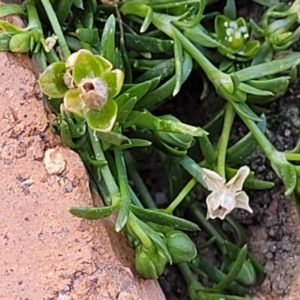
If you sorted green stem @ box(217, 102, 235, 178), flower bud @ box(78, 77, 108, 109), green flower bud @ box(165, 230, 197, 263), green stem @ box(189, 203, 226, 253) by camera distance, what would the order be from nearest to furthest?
flower bud @ box(78, 77, 108, 109), green flower bud @ box(165, 230, 197, 263), green stem @ box(217, 102, 235, 178), green stem @ box(189, 203, 226, 253)

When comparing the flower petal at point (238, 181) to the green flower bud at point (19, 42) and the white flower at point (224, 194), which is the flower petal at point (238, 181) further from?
the green flower bud at point (19, 42)

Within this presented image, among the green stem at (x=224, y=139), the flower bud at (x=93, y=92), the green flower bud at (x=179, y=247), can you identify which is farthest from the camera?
the green stem at (x=224, y=139)

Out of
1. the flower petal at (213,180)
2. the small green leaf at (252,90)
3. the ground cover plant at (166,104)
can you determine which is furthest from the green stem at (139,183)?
the small green leaf at (252,90)

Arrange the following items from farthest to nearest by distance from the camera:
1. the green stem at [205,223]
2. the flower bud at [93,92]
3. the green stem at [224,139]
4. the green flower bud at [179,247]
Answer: the green stem at [205,223]
the green stem at [224,139]
the green flower bud at [179,247]
the flower bud at [93,92]

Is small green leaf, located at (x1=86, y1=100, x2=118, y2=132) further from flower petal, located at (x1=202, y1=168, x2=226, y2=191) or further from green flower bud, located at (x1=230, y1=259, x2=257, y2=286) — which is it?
green flower bud, located at (x1=230, y1=259, x2=257, y2=286)

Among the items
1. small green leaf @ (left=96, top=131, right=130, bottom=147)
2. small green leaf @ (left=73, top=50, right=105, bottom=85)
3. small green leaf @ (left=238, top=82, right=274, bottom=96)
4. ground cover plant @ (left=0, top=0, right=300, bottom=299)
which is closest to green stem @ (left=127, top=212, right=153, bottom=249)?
ground cover plant @ (left=0, top=0, right=300, bottom=299)

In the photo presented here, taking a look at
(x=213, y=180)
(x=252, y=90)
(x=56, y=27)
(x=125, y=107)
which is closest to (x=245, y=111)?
(x=252, y=90)
